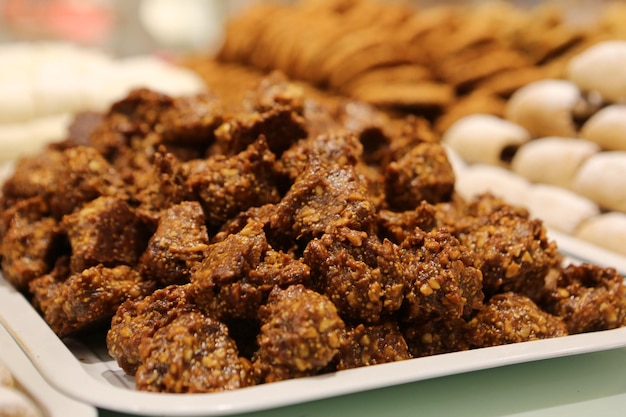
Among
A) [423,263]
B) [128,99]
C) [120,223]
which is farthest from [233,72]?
[423,263]

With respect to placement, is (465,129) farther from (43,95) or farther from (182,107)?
(43,95)

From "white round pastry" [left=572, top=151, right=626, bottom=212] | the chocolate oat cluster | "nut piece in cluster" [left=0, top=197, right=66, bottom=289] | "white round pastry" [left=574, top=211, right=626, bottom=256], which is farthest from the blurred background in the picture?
"nut piece in cluster" [left=0, top=197, right=66, bottom=289]

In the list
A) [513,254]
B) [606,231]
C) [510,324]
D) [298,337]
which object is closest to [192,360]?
[298,337]

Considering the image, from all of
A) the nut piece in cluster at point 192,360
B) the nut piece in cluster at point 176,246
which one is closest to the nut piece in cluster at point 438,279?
the nut piece in cluster at point 192,360

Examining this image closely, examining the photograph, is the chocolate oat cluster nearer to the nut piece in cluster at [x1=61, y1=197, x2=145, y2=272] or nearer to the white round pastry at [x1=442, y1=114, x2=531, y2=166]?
the nut piece in cluster at [x1=61, y1=197, x2=145, y2=272]

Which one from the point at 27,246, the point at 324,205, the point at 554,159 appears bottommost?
the point at 27,246

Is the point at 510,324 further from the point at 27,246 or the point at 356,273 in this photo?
the point at 27,246
